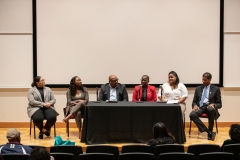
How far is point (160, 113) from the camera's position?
7.08m

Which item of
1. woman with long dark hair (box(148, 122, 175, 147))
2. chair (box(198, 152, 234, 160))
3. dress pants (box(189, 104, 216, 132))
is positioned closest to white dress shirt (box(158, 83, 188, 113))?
dress pants (box(189, 104, 216, 132))

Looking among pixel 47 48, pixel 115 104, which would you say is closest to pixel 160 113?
pixel 115 104

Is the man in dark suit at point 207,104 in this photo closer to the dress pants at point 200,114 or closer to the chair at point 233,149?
the dress pants at point 200,114

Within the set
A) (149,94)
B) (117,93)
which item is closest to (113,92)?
(117,93)

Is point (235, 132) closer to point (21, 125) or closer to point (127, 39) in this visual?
point (127, 39)

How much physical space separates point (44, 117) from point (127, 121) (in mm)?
1607

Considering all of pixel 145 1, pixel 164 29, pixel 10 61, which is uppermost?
pixel 145 1

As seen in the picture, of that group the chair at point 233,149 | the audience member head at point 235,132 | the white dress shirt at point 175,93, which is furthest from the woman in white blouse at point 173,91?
the chair at point 233,149

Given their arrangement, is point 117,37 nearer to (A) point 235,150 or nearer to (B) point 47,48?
(B) point 47,48

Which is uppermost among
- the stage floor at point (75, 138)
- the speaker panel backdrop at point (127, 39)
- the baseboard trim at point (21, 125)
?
the speaker panel backdrop at point (127, 39)

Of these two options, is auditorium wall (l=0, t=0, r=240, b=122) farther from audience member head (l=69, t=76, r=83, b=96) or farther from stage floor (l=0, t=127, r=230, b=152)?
audience member head (l=69, t=76, r=83, b=96)

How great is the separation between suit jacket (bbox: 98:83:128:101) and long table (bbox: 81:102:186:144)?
3.31ft

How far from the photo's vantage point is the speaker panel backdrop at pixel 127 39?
347 inches

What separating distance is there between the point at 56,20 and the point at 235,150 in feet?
16.8
